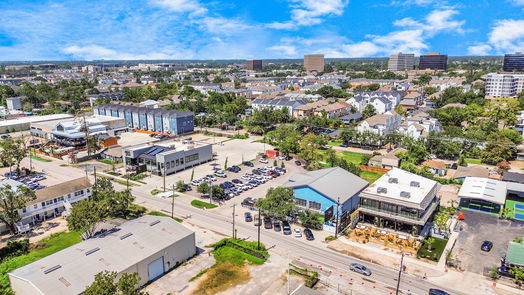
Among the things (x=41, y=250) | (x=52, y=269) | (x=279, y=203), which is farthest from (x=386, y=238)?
(x=41, y=250)

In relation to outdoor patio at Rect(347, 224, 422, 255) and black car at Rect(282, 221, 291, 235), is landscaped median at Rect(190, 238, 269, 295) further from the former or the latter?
outdoor patio at Rect(347, 224, 422, 255)

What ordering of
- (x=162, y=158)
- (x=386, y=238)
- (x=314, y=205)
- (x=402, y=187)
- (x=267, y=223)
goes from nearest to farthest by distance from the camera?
(x=386, y=238)
(x=267, y=223)
(x=314, y=205)
(x=402, y=187)
(x=162, y=158)

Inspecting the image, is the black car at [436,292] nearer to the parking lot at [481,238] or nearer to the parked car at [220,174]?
the parking lot at [481,238]

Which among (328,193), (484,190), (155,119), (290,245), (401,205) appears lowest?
(290,245)

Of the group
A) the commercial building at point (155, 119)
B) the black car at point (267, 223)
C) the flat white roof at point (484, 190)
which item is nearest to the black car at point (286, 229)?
the black car at point (267, 223)

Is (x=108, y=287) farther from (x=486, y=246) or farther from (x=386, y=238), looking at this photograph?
(x=486, y=246)

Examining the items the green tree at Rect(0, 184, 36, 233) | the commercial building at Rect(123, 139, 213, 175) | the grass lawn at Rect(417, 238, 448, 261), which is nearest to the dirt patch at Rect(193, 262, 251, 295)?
the grass lawn at Rect(417, 238, 448, 261)

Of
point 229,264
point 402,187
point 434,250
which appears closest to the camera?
point 229,264
